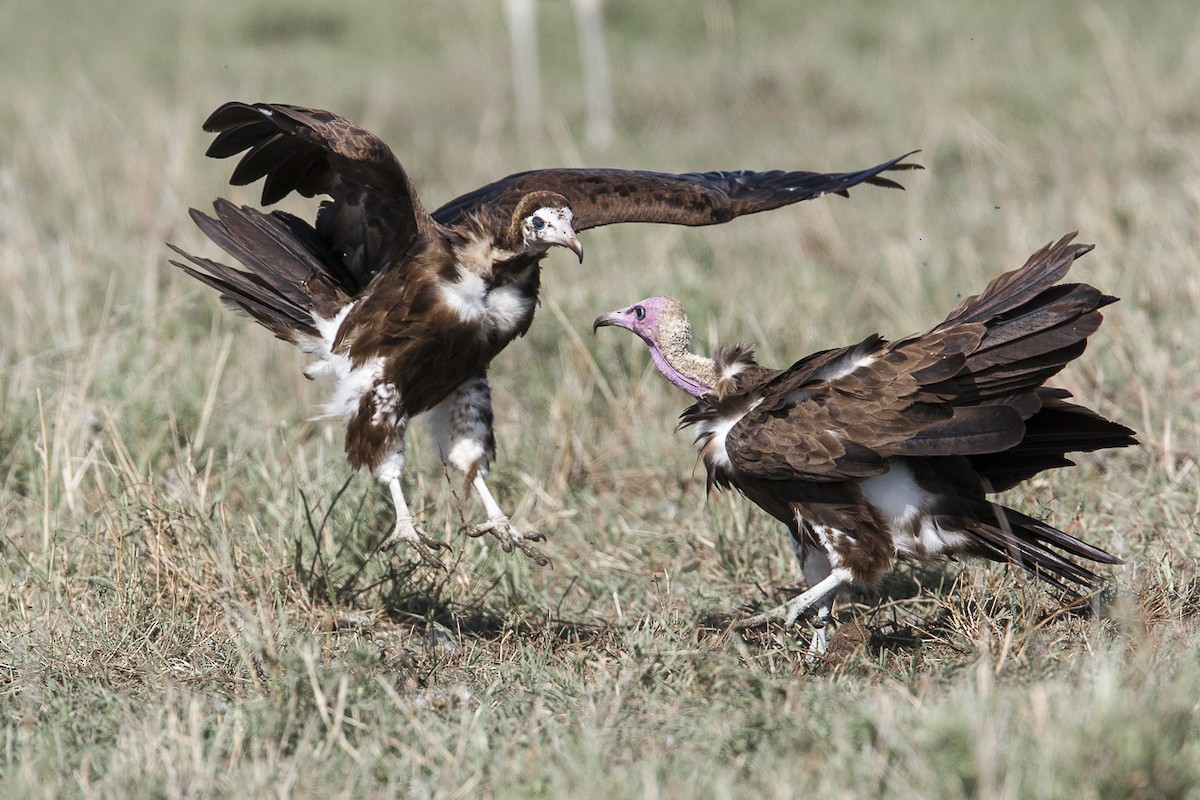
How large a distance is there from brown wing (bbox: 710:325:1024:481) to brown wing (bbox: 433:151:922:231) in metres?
0.85

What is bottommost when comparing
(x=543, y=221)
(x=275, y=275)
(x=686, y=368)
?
(x=686, y=368)

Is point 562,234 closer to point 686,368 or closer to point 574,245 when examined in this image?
point 574,245

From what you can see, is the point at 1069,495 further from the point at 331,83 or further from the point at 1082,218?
the point at 331,83

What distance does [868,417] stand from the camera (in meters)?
3.74

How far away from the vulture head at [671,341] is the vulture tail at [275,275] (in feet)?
2.98

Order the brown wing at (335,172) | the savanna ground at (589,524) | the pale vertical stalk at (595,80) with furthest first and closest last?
the pale vertical stalk at (595,80), the brown wing at (335,172), the savanna ground at (589,524)

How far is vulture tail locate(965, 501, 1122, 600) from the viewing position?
3.78 metres

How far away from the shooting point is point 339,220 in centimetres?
449

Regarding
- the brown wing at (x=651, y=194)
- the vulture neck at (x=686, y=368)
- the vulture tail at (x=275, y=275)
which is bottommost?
the vulture neck at (x=686, y=368)

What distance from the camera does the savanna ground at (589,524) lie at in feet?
9.86

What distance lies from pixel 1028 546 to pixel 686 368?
42.5 inches

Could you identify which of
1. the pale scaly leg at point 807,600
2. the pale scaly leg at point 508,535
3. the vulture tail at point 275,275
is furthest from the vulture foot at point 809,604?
the vulture tail at point 275,275

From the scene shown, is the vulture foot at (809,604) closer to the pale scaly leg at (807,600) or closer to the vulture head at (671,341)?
the pale scaly leg at (807,600)

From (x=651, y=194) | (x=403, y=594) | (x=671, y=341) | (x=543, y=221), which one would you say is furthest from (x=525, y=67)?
(x=403, y=594)
